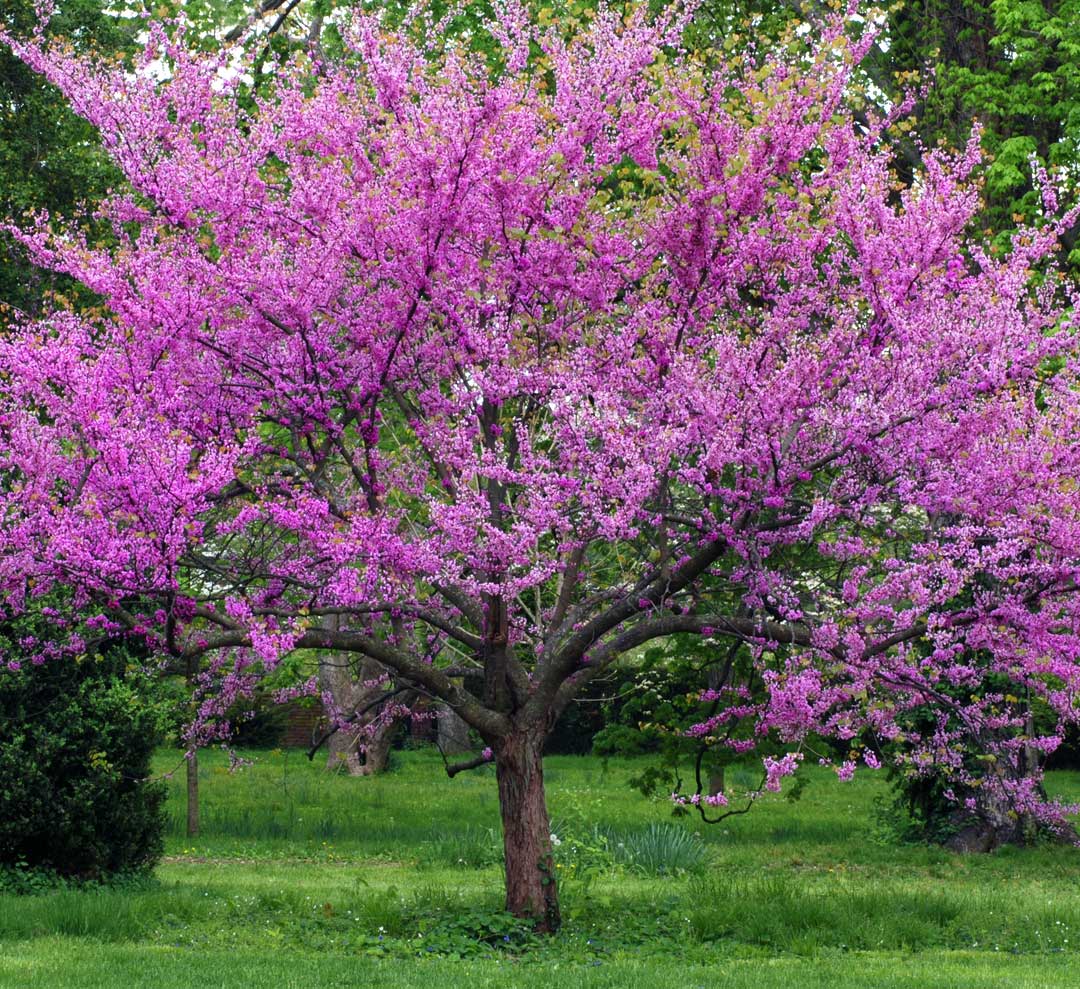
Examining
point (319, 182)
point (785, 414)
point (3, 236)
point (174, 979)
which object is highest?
point (3, 236)

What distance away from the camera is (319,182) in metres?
9.49

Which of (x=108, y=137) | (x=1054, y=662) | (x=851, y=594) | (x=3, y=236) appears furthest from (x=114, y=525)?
(x=3, y=236)

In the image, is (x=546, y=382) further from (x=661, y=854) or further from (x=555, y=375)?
(x=661, y=854)

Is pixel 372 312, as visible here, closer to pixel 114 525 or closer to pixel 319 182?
pixel 319 182

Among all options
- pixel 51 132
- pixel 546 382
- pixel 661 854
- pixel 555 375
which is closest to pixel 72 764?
pixel 661 854

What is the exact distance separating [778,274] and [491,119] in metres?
2.46

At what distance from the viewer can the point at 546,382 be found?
9.23 meters

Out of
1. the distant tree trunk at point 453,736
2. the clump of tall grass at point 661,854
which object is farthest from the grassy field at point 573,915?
the distant tree trunk at point 453,736

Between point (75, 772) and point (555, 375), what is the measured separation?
24.9 feet

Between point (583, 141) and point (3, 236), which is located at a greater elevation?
point (3, 236)

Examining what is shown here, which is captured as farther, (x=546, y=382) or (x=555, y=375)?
(x=546, y=382)

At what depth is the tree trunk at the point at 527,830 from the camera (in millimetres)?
10438

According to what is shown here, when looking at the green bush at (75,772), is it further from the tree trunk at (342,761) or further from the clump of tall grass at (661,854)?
the tree trunk at (342,761)

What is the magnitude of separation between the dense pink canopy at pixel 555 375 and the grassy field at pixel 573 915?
1738 mm
